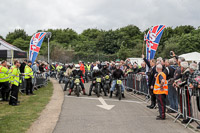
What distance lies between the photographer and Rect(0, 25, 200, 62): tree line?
53.4 metres

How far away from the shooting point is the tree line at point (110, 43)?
53438 millimetres

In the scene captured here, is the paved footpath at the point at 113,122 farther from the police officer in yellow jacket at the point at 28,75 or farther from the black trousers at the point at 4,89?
the police officer in yellow jacket at the point at 28,75

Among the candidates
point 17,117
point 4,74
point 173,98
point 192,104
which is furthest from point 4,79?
point 192,104

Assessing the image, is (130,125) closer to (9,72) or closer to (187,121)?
(187,121)

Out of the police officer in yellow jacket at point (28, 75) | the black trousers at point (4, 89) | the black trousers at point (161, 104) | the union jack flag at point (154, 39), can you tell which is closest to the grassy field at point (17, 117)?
the black trousers at point (4, 89)

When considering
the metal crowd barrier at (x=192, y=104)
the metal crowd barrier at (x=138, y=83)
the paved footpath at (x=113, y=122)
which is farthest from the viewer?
the metal crowd barrier at (x=138, y=83)

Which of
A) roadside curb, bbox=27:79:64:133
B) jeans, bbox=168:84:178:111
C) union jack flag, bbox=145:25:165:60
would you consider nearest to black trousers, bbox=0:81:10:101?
roadside curb, bbox=27:79:64:133

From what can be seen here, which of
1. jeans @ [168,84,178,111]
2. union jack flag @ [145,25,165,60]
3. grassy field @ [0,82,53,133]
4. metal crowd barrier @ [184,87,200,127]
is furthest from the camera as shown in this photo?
union jack flag @ [145,25,165,60]

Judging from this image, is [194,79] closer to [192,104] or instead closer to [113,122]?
[192,104]

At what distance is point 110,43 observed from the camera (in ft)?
225

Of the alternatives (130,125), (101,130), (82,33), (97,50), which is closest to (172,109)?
(130,125)

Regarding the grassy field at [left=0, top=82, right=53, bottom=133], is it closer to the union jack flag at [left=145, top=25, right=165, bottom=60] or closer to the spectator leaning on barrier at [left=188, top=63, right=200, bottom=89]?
the spectator leaning on barrier at [left=188, top=63, right=200, bottom=89]

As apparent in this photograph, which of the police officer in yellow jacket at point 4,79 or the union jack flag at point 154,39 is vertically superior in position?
the union jack flag at point 154,39

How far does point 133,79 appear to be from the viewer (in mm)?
16312
